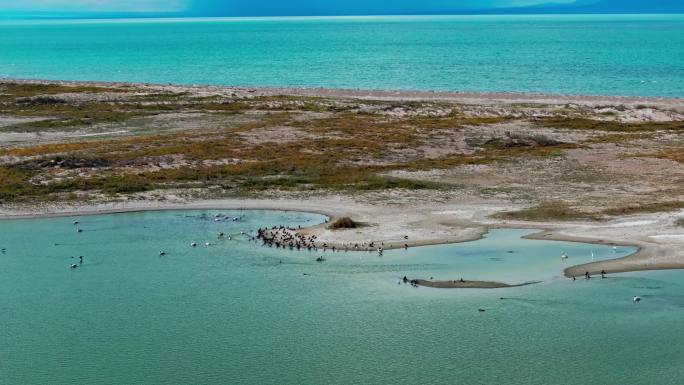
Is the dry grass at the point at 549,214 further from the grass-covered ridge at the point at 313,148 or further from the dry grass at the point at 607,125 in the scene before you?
the dry grass at the point at 607,125

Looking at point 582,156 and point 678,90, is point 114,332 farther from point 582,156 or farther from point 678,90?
point 678,90

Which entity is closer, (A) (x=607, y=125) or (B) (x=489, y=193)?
(B) (x=489, y=193)

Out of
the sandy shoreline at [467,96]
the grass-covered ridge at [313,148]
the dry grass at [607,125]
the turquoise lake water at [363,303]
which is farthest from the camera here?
the sandy shoreline at [467,96]

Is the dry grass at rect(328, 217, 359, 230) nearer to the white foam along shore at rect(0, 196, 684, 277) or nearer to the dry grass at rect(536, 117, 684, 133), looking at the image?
the white foam along shore at rect(0, 196, 684, 277)

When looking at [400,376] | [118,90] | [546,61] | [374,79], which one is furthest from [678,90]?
[400,376]

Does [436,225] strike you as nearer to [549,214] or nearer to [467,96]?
[549,214]

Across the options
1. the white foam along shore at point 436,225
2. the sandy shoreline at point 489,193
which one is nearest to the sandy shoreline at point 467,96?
the sandy shoreline at point 489,193

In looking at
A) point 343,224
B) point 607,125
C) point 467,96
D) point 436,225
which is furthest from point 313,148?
point 467,96

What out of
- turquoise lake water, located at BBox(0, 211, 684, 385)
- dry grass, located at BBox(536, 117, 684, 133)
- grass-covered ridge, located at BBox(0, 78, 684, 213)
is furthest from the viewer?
dry grass, located at BBox(536, 117, 684, 133)

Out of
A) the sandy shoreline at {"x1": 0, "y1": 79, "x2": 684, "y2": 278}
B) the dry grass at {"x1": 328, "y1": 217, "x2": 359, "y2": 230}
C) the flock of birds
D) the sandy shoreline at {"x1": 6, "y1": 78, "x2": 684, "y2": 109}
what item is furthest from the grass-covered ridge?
the flock of birds
